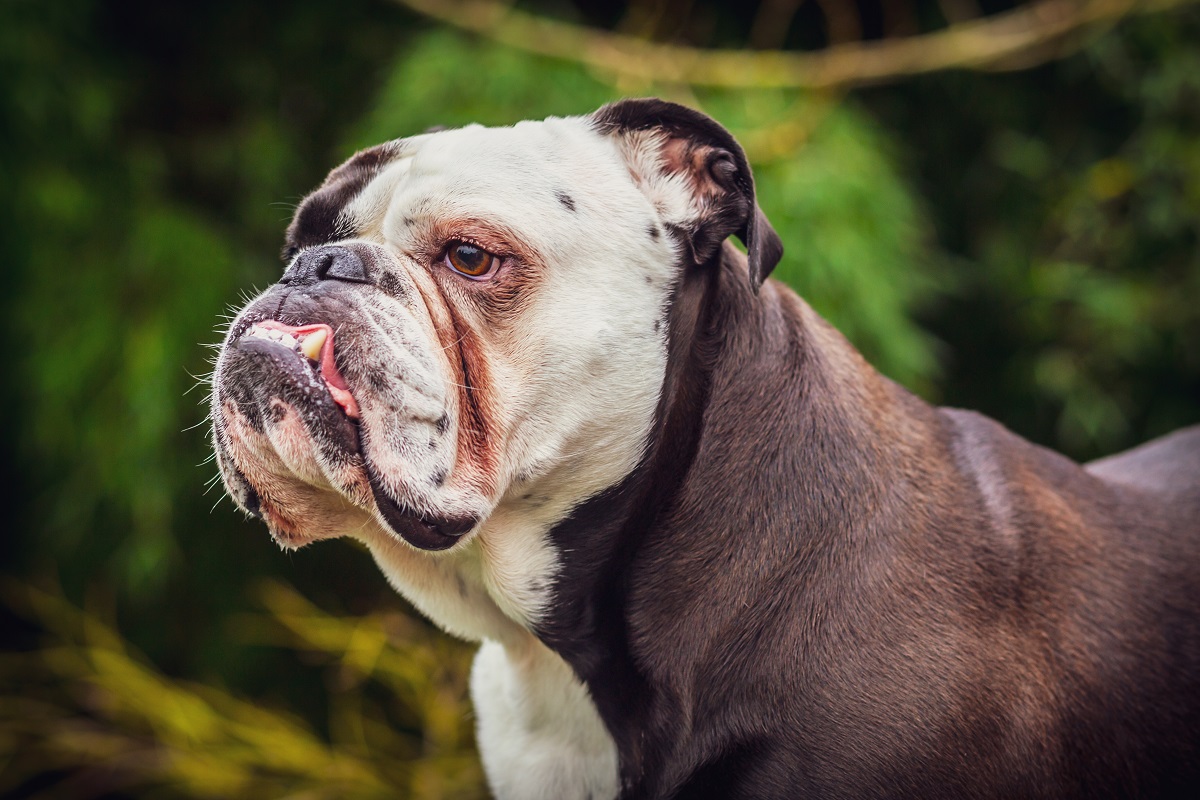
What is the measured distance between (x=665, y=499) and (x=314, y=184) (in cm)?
258

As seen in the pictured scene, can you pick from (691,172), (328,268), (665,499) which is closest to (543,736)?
(665,499)

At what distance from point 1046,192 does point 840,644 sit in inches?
106

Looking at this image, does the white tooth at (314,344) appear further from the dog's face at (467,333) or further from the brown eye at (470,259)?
the brown eye at (470,259)

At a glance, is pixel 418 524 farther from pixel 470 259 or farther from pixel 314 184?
pixel 314 184

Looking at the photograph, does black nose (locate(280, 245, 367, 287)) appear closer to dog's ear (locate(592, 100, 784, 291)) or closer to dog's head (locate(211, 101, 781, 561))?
dog's head (locate(211, 101, 781, 561))

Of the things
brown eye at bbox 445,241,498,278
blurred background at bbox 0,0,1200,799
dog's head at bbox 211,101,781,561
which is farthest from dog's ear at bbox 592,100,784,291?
blurred background at bbox 0,0,1200,799

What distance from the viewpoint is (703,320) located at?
158cm

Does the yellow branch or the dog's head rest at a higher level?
the yellow branch

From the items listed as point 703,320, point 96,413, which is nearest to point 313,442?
point 703,320

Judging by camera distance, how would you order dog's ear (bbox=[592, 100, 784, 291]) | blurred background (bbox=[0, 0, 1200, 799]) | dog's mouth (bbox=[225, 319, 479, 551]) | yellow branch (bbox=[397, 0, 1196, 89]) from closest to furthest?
dog's mouth (bbox=[225, 319, 479, 551])
dog's ear (bbox=[592, 100, 784, 291])
blurred background (bbox=[0, 0, 1200, 799])
yellow branch (bbox=[397, 0, 1196, 89])

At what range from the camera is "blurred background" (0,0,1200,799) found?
9.93 feet

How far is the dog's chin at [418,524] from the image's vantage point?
135cm

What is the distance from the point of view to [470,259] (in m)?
1.45

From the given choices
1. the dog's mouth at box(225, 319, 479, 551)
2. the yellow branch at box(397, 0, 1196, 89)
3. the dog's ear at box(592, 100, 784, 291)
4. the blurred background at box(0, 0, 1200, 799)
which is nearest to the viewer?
the dog's mouth at box(225, 319, 479, 551)
